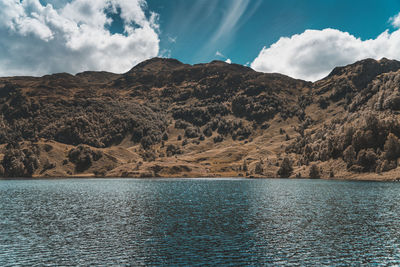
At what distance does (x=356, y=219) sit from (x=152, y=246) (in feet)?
164

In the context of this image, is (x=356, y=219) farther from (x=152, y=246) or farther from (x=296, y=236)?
(x=152, y=246)

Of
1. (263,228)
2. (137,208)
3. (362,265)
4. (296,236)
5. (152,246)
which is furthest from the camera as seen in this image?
(137,208)

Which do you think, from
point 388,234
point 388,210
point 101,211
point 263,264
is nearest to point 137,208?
point 101,211

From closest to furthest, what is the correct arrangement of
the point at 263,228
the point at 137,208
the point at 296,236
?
the point at 296,236 → the point at 263,228 → the point at 137,208

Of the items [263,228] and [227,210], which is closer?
[263,228]

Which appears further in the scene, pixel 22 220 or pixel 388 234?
pixel 22 220

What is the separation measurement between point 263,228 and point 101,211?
47.5 metres

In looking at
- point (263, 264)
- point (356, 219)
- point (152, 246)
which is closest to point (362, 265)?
point (263, 264)

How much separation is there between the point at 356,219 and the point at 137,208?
196 ft

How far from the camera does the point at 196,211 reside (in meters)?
84.7

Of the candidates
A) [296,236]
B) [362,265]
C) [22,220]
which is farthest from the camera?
[22,220]

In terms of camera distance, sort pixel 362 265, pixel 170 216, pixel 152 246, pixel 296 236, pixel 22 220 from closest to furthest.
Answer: pixel 362 265, pixel 152 246, pixel 296 236, pixel 22 220, pixel 170 216

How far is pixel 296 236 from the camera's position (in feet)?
180

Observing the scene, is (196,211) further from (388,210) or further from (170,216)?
(388,210)
